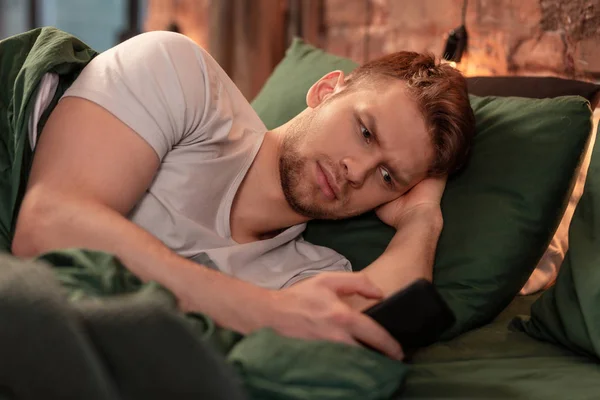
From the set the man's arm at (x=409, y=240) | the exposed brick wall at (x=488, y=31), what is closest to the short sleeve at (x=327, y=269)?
the man's arm at (x=409, y=240)

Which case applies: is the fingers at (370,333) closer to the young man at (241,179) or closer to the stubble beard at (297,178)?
the young man at (241,179)

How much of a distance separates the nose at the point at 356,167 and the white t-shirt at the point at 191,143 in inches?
7.5

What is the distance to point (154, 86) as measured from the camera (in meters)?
1.29

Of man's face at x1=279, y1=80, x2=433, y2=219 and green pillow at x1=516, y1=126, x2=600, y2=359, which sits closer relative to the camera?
green pillow at x1=516, y1=126, x2=600, y2=359

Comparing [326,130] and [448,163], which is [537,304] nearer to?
[448,163]

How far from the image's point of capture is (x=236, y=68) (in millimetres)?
3090

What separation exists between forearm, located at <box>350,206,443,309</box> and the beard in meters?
0.14

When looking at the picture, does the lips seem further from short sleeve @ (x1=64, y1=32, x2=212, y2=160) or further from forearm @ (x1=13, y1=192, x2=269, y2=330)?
forearm @ (x1=13, y1=192, x2=269, y2=330)

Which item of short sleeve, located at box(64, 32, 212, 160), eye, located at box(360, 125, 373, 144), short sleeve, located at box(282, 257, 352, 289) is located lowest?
short sleeve, located at box(282, 257, 352, 289)

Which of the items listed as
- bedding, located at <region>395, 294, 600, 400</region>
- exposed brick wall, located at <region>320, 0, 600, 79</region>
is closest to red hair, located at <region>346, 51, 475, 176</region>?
bedding, located at <region>395, 294, 600, 400</region>

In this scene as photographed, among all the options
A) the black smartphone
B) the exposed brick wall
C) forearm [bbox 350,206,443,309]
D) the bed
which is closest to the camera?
the bed

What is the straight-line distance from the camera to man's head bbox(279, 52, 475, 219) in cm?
142

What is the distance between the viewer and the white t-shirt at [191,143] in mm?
1268

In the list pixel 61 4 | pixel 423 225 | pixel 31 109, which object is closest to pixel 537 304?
pixel 423 225
